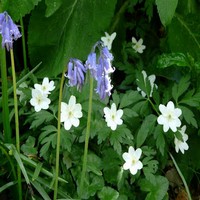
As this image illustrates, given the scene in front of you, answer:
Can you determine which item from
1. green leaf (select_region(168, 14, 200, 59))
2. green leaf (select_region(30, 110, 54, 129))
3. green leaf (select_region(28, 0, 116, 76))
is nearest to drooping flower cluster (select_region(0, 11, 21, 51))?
green leaf (select_region(30, 110, 54, 129))

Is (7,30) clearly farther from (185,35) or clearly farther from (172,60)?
(185,35)

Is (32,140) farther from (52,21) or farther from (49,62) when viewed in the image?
(52,21)

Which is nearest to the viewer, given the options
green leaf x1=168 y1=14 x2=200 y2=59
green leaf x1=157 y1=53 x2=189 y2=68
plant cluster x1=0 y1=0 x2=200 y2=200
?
plant cluster x1=0 y1=0 x2=200 y2=200

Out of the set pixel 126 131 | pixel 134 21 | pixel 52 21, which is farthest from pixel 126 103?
pixel 134 21

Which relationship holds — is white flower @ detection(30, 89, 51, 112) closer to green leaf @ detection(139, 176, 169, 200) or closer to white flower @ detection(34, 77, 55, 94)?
white flower @ detection(34, 77, 55, 94)

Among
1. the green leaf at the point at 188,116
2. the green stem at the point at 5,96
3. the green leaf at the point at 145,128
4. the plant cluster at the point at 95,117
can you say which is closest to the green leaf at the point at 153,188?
the plant cluster at the point at 95,117

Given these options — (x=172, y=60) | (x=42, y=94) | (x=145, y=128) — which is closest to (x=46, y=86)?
(x=42, y=94)
